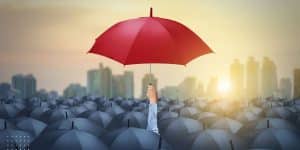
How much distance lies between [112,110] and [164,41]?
51.2 ft

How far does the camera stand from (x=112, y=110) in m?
26.1

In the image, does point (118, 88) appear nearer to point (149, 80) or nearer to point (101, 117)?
point (101, 117)

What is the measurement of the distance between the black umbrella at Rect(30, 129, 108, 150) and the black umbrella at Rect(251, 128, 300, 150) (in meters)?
3.77

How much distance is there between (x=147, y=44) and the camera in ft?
35.2

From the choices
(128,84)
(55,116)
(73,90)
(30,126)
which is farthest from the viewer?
(128,84)

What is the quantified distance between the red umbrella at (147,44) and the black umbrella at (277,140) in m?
4.77

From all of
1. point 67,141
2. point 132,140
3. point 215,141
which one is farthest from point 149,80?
point 215,141

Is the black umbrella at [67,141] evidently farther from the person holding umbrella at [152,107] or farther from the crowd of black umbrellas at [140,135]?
the person holding umbrella at [152,107]

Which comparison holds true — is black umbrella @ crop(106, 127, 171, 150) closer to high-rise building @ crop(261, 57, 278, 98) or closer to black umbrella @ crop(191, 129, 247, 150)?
black umbrella @ crop(191, 129, 247, 150)

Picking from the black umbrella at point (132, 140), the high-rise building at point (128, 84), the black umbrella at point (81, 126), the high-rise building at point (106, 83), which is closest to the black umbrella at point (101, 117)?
the black umbrella at point (81, 126)

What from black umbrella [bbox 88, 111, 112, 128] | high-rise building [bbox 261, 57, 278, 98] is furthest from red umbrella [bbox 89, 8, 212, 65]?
high-rise building [bbox 261, 57, 278, 98]

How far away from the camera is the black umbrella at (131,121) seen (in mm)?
21261

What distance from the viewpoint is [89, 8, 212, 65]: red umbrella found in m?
10.7

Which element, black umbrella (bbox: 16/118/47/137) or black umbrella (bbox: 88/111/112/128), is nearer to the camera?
black umbrella (bbox: 16/118/47/137)
